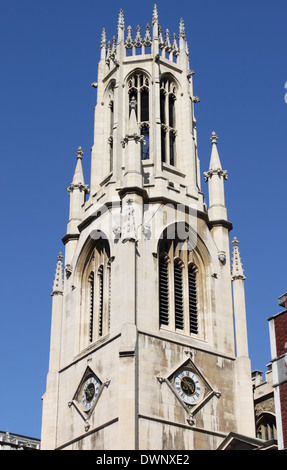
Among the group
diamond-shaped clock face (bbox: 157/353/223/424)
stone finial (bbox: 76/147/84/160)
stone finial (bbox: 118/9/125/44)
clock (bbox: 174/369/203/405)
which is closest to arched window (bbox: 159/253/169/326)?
diamond-shaped clock face (bbox: 157/353/223/424)

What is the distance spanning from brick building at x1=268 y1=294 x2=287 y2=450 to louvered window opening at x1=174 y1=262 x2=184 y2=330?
703 inches

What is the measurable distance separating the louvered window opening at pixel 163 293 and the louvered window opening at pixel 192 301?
1754mm

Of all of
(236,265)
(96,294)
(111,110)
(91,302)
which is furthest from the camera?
(111,110)

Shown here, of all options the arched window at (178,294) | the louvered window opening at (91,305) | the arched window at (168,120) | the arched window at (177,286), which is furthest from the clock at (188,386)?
the arched window at (168,120)

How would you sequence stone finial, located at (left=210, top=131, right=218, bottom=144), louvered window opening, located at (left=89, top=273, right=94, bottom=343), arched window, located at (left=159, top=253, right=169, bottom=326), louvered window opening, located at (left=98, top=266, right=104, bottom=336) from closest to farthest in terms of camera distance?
arched window, located at (left=159, top=253, right=169, bottom=326) → louvered window opening, located at (left=98, top=266, right=104, bottom=336) → louvered window opening, located at (left=89, top=273, right=94, bottom=343) → stone finial, located at (left=210, top=131, right=218, bottom=144)

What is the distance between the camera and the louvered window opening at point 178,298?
49.7 m

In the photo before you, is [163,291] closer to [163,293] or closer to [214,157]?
[163,293]

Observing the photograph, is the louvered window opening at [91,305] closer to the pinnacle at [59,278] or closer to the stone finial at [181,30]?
the pinnacle at [59,278]

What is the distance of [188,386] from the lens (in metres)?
47.2

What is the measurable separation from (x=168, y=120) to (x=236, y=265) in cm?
1029

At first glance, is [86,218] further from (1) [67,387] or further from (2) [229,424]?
(2) [229,424]

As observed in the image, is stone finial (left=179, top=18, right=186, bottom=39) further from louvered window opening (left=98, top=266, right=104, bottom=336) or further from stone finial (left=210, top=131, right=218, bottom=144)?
louvered window opening (left=98, top=266, right=104, bottom=336)

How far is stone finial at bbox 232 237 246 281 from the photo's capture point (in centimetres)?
5219

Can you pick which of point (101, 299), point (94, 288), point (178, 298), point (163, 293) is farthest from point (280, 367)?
point (94, 288)
